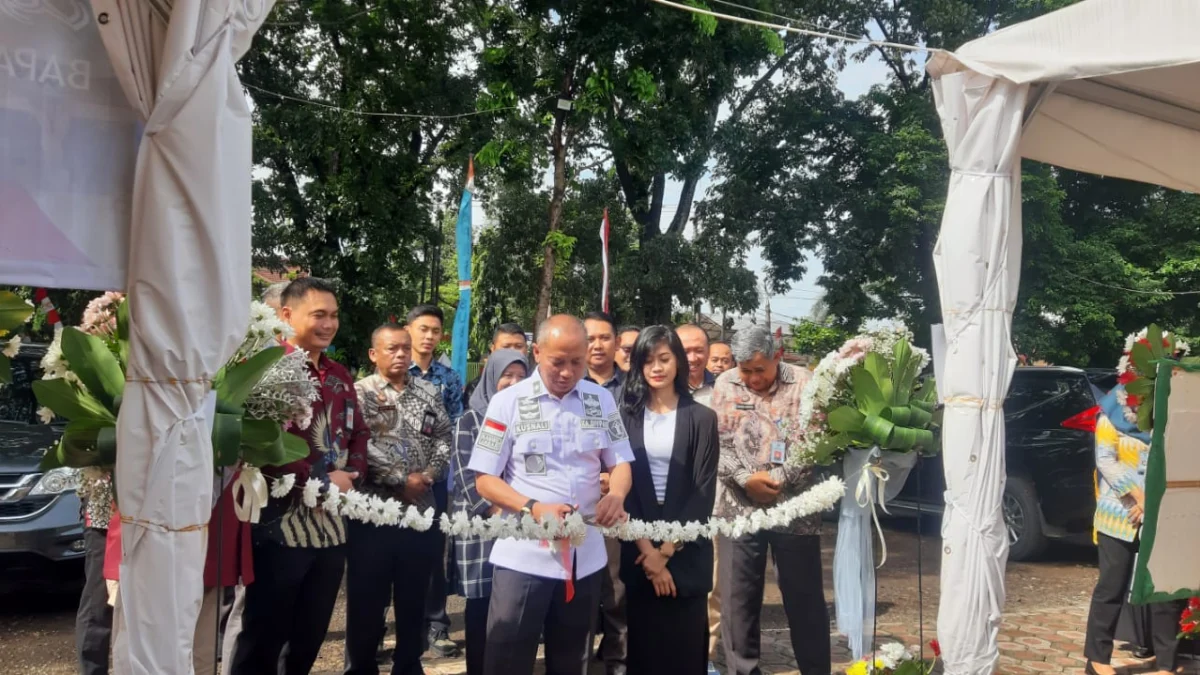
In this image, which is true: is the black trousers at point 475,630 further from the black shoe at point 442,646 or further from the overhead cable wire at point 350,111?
the overhead cable wire at point 350,111

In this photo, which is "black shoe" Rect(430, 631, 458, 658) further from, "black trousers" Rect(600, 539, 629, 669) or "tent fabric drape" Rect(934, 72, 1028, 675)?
"tent fabric drape" Rect(934, 72, 1028, 675)

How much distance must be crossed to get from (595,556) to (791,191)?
19.5 metres

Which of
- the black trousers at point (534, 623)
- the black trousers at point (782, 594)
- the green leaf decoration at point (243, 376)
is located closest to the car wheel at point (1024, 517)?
the black trousers at point (782, 594)

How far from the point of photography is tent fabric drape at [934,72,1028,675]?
3721 mm

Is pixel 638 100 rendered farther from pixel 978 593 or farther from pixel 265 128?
pixel 978 593

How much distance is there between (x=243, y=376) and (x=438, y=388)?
7.56ft

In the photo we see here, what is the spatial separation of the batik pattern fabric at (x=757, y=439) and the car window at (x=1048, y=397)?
4594mm

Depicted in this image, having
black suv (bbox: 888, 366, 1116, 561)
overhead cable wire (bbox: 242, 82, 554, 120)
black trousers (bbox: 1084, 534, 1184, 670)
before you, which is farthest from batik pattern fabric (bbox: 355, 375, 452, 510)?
overhead cable wire (bbox: 242, 82, 554, 120)

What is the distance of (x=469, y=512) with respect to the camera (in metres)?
4.30

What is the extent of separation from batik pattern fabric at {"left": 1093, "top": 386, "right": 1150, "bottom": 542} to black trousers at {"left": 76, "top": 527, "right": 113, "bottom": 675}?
5.17 m

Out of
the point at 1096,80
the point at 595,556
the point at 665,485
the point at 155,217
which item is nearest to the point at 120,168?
the point at 155,217

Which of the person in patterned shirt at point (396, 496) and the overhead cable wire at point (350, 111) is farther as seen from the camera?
the overhead cable wire at point (350, 111)

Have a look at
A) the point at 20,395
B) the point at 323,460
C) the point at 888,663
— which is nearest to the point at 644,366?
the point at 323,460

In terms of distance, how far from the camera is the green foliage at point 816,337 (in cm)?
2106
